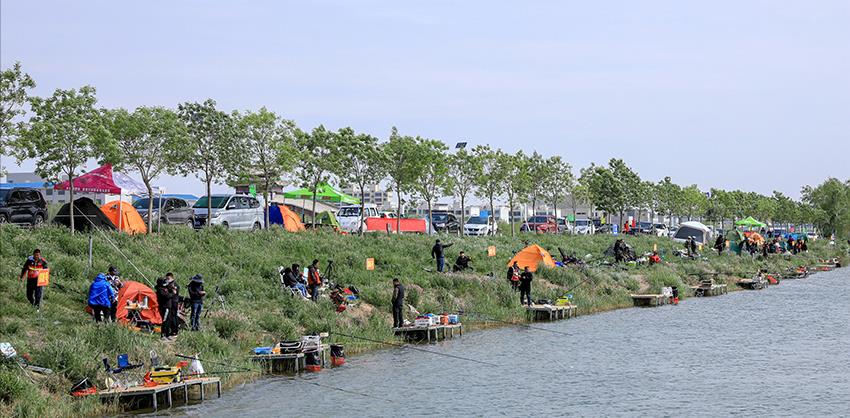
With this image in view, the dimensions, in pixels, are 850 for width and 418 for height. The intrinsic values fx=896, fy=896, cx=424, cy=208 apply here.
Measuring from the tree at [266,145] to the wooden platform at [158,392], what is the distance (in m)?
→ 23.4

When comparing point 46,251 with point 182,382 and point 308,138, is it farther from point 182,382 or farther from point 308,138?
point 308,138

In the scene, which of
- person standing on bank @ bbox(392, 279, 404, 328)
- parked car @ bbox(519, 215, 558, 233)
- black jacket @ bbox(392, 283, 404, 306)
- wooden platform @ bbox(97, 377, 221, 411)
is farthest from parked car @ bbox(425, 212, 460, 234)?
wooden platform @ bbox(97, 377, 221, 411)

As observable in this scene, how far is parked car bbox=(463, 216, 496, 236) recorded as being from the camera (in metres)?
65.3

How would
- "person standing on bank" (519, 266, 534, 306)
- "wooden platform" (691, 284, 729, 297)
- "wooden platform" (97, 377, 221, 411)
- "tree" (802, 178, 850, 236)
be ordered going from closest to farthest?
"wooden platform" (97, 377, 221, 411), "person standing on bank" (519, 266, 534, 306), "wooden platform" (691, 284, 729, 297), "tree" (802, 178, 850, 236)

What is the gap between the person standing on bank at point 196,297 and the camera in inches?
1075

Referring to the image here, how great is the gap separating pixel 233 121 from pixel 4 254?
17.6 metres

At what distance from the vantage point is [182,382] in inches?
890

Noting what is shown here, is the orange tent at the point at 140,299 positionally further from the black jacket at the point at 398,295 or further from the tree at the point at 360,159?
the tree at the point at 360,159

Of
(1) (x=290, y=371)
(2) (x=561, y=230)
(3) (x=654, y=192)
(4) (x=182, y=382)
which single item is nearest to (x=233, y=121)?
(1) (x=290, y=371)

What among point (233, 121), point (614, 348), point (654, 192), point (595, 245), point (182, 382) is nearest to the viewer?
point (182, 382)

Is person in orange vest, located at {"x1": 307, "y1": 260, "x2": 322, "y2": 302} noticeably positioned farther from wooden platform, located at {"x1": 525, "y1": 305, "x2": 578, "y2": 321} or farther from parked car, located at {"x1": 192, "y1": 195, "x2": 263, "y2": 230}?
wooden platform, located at {"x1": 525, "y1": 305, "x2": 578, "y2": 321}

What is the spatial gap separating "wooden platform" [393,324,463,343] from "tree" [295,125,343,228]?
53.5ft

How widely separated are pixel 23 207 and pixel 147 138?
6.64 m

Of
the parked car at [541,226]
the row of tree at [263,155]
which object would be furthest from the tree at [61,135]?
the parked car at [541,226]
